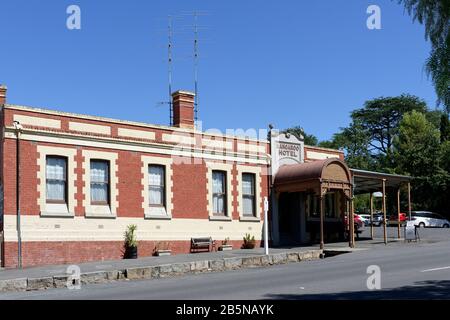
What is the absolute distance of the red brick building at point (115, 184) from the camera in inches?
855

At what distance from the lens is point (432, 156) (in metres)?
52.8

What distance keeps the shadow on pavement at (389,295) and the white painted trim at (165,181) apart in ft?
42.6

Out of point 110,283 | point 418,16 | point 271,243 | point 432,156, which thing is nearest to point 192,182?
point 271,243

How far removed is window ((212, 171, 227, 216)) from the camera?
2775 centimetres

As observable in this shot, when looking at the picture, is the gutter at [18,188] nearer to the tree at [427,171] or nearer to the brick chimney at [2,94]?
the brick chimney at [2,94]

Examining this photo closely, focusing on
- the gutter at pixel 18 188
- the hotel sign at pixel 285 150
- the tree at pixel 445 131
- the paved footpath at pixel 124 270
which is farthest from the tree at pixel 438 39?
the tree at pixel 445 131

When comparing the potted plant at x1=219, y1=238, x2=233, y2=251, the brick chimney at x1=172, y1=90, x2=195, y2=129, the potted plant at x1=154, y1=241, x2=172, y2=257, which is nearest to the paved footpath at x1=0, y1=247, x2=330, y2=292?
the potted plant at x1=154, y1=241, x2=172, y2=257

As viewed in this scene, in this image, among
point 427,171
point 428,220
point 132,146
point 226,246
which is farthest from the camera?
point 427,171

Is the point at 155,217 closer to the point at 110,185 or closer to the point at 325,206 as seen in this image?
the point at 110,185

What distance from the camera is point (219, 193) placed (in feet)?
91.6

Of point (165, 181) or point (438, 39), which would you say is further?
point (165, 181)

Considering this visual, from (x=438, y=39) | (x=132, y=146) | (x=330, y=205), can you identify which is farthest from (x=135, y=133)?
(x=438, y=39)

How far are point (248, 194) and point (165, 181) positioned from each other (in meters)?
4.86

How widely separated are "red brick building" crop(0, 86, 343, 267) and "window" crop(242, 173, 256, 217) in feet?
0.16
